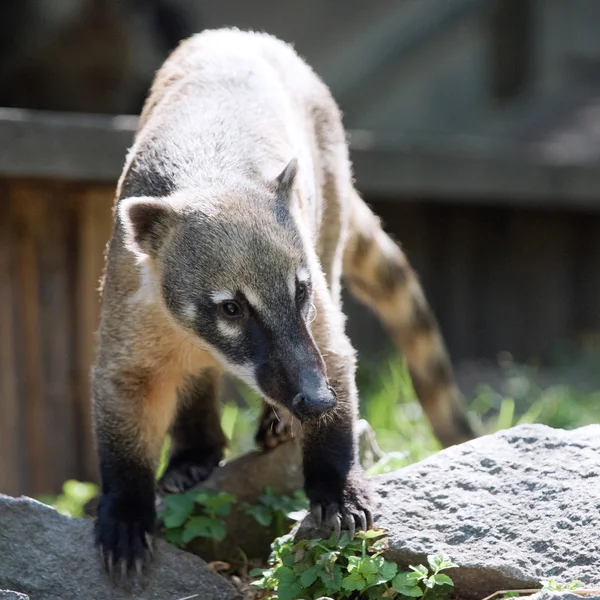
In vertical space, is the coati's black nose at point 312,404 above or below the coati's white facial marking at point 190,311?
below

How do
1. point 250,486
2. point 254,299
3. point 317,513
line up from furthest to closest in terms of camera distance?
point 250,486 → point 317,513 → point 254,299

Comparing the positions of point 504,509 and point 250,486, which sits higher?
point 504,509

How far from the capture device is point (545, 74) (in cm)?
1091

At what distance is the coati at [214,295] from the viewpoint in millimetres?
3297

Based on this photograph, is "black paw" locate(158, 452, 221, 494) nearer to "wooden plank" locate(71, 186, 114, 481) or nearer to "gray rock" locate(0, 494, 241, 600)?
"gray rock" locate(0, 494, 241, 600)

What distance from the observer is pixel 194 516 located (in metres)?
3.86

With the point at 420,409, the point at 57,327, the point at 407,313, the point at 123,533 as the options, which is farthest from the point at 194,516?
the point at 420,409

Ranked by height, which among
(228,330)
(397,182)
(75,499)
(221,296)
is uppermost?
(397,182)

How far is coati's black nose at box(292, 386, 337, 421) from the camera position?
121 inches

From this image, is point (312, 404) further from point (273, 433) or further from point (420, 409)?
point (420, 409)

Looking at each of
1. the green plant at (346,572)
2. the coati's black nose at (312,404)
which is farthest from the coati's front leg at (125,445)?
the coati's black nose at (312,404)

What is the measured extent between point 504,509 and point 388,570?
0.44 metres

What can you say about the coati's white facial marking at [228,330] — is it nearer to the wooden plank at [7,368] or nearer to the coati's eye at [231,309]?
the coati's eye at [231,309]

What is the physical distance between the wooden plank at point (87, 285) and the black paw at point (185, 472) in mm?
1912
